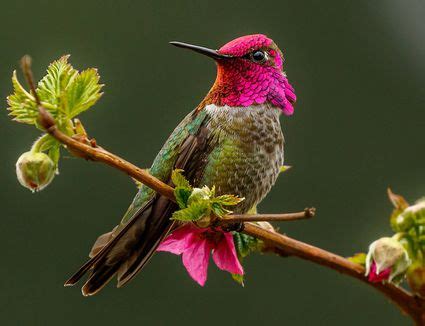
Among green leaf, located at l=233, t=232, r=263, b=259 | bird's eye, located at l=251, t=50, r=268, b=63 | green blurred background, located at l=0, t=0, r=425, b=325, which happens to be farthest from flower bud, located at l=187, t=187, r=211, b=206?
green blurred background, located at l=0, t=0, r=425, b=325

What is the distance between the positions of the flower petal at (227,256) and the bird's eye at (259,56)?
0.73m

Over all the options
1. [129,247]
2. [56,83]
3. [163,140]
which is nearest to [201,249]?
[129,247]

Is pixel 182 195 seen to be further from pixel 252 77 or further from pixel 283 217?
pixel 252 77

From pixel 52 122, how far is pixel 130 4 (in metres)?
6.60

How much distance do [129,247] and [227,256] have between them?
1.10 feet

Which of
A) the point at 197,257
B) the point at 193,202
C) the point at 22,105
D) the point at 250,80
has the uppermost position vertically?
the point at 250,80

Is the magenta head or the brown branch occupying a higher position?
the magenta head

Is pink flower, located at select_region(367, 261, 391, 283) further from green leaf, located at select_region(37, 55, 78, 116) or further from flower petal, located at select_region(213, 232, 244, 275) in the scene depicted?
green leaf, located at select_region(37, 55, 78, 116)

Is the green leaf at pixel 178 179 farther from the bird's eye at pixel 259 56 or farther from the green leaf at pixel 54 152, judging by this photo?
the bird's eye at pixel 259 56

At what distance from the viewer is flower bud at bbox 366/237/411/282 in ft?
3.94

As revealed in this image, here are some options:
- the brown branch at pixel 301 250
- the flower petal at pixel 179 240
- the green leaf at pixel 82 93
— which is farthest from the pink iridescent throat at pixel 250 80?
the brown branch at pixel 301 250

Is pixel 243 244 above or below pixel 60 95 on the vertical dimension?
below

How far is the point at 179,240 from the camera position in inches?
65.1

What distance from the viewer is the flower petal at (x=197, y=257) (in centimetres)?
158
